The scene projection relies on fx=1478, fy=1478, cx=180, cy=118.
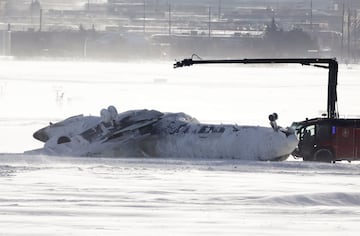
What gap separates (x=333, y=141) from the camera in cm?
3628

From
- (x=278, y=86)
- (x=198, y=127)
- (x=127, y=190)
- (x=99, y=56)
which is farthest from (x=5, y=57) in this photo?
(x=127, y=190)

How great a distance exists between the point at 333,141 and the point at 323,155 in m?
0.44

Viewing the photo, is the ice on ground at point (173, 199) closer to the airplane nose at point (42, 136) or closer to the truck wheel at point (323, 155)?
the truck wheel at point (323, 155)

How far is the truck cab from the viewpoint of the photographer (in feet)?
119

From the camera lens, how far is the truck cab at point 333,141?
119 ft

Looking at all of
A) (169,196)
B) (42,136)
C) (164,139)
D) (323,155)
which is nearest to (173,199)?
(169,196)

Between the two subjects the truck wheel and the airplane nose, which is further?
the airplane nose

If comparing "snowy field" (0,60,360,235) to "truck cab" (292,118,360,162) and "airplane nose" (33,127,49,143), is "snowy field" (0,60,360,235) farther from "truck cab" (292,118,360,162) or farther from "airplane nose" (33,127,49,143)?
"truck cab" (292,118,360,162)

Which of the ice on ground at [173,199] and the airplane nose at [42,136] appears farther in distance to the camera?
the airplane nose at [42,136]

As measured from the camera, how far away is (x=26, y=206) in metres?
19.9

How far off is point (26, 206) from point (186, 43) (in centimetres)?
17121

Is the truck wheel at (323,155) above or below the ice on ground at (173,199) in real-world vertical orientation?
below

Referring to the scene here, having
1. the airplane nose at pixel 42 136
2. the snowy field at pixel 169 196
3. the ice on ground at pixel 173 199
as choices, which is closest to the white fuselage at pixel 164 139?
the airplane nose at pixel 42 136

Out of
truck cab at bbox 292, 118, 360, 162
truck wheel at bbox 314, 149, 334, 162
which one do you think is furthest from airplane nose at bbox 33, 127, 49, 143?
truck wheel at bbox 314, 149, 334, 162
